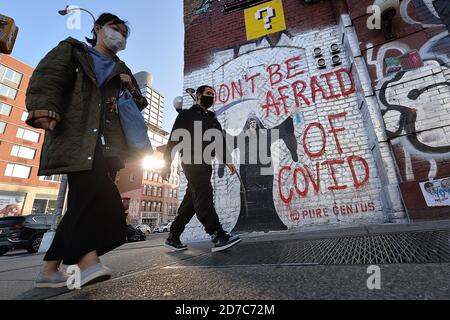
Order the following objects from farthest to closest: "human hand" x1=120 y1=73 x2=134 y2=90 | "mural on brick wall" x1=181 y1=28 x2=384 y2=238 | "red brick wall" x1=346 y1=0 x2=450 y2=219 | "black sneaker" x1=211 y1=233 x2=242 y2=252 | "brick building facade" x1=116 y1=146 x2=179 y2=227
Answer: "brick building facade" x1=116 y1=146 x2=179 y2=227 → "mural on brick wall" x1=181 y1=28 x2=384 y2=238 → "red brick wall" x1=346 y1=0 x2=450 y2=219 → "black sneaker" x1=211 y1=233 x2=242 y2=252 → "human hand" x1=120 y1=73 x2=134 y2=90

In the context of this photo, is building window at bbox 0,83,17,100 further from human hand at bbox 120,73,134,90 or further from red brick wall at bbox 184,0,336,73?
human hand at bbox 120,73,134,90

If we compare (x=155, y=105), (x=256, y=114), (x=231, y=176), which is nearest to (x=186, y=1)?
(x=256, y=114)

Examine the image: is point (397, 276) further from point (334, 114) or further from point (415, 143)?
point (334, 114)

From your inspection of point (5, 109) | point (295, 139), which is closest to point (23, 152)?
point (5, 109)

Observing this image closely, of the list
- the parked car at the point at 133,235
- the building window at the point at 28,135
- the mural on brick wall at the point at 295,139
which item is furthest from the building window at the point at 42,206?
the mural on brick wall at the point at 295,139

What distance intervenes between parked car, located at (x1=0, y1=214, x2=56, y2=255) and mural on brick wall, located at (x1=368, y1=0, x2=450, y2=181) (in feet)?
34.7

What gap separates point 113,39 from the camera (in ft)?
5.91

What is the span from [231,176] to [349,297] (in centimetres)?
405

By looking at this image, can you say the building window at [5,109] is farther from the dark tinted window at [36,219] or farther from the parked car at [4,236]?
the parked car at [4,236]

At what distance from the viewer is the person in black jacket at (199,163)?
2361mm

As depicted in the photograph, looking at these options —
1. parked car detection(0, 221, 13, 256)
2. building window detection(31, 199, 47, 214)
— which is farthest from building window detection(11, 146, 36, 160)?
parked car detection(0, 221, 13, 256)

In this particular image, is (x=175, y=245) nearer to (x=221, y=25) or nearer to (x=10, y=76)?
(x=221, y=25)

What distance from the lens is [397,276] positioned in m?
0.98

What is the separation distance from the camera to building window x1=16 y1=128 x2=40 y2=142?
26.7 meters
